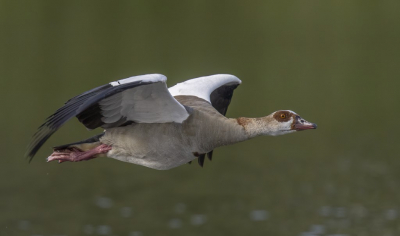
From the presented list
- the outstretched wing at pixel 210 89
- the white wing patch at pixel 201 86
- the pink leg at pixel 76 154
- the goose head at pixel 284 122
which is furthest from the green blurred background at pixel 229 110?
the goose head at pixel 284 122

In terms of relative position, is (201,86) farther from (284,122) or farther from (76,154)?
(76,154)

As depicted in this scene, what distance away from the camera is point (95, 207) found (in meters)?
17.9

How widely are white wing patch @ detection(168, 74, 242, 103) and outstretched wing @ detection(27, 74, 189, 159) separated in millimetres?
1605

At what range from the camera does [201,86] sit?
11539 millimetres

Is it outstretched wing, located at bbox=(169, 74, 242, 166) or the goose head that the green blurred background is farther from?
the goose head

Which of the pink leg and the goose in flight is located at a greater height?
the goose in flight

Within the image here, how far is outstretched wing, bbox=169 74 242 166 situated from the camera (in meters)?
11.3

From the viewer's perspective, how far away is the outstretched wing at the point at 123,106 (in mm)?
8617

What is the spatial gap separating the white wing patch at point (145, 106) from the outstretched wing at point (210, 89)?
1.45m

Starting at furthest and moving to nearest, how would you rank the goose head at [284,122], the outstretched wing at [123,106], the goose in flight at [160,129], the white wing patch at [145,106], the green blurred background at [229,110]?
the green blurred background at [229,110], the goose head at [284,122], the goose in flight at [160,129], the white wing patch at [145,106], the outstretched wing at [123,106]

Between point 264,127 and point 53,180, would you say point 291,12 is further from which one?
point 264,127

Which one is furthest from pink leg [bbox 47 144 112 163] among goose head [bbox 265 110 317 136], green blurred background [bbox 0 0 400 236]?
green blurred background [bbox 0 0 400 236]

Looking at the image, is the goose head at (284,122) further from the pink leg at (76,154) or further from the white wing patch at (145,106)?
the pink leg at (76,154)

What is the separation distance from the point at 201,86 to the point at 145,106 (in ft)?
7.02
